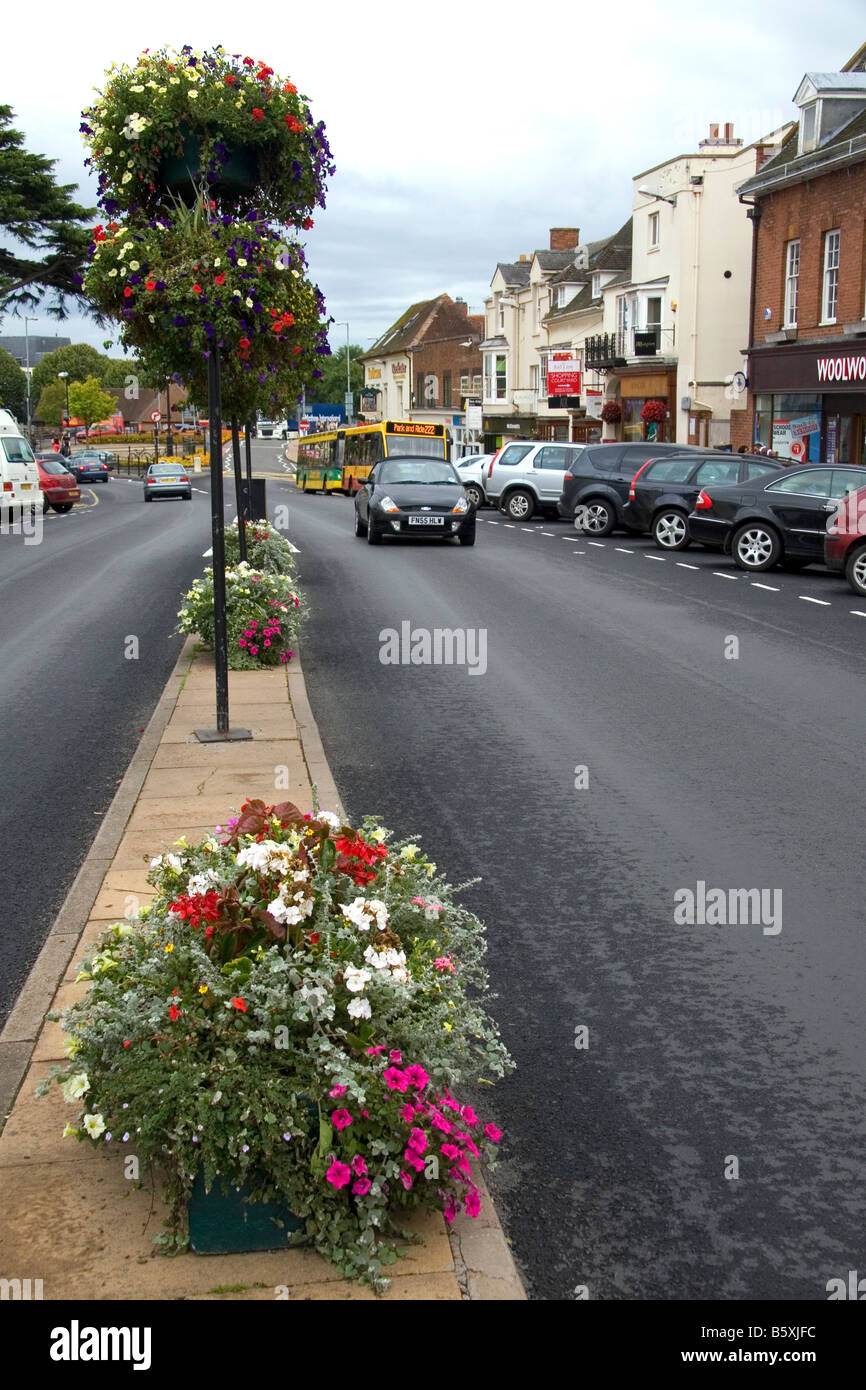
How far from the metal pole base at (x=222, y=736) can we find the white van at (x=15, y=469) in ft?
86.7

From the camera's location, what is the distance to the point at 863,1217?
11.9 feet

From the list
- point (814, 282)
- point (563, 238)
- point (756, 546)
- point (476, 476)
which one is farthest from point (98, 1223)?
point (563, 238)

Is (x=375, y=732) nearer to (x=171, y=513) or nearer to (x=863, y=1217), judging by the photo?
(x=863, y=1217)

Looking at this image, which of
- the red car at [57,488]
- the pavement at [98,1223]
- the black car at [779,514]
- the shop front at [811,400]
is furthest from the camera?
the red car at [57,488]

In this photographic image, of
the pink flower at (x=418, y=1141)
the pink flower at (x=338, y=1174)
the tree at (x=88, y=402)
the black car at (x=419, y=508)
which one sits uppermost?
the tree at (x=88, y=402)

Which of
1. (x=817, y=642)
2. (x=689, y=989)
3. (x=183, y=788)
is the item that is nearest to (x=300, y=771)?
(x=183, y=788)

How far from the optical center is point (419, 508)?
84.7ft

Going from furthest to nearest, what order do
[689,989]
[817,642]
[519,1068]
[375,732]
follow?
[817,642], [375,732], [689,989], [519,1068]

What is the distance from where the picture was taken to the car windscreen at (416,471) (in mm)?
26856

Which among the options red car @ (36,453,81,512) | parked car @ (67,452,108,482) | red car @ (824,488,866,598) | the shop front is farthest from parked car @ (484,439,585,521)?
parked car @ (67,452,108,482)

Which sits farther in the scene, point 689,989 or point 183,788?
point 183,788

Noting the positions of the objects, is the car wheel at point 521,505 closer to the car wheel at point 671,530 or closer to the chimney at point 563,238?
the car wheel at point 671,530

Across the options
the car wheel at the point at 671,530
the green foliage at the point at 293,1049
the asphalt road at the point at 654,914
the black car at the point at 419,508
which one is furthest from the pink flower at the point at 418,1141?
the black car at the point at 419,508
